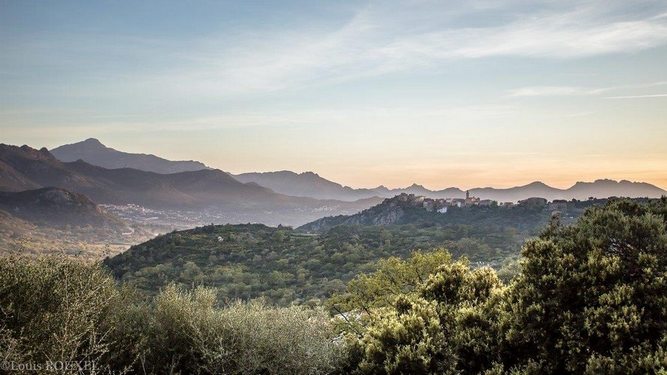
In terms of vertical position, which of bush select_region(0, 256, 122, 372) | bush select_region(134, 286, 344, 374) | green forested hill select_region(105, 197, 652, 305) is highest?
bush select_region(0, 256, 122, 372)

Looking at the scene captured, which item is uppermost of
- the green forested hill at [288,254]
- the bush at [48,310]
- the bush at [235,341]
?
the bush at [48,310]

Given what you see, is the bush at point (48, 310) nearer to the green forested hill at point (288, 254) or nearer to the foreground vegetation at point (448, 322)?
the foreground vegetation at point (448, 322)

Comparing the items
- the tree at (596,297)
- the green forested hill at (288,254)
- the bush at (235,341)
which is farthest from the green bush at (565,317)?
the green forested hill at (288,254)

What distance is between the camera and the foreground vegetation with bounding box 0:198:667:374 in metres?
11.1

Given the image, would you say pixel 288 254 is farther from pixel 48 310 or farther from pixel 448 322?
pixel 48 310

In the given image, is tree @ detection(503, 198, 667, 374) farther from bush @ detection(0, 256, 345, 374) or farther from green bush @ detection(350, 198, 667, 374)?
bush @ detection(0, 256, 345, 374)

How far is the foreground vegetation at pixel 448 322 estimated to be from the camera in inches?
437

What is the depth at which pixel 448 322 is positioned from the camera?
15.3 metres

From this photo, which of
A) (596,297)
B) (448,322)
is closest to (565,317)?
(596,297)

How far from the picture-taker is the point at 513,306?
42.9 ft

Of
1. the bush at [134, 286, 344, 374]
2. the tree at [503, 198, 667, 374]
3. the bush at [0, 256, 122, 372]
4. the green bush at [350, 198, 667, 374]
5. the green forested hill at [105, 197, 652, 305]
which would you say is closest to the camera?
the tree at [503, 198, 667, 374]

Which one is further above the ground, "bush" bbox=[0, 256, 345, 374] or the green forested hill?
"bush" bbox=[0, 256, 345, 374]

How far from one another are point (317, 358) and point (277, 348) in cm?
187

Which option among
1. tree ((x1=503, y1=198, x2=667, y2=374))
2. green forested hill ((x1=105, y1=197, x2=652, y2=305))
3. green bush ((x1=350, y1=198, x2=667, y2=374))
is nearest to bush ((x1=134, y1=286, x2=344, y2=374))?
green bush ((x1=350, y1=198, x2=667, y2=374))
